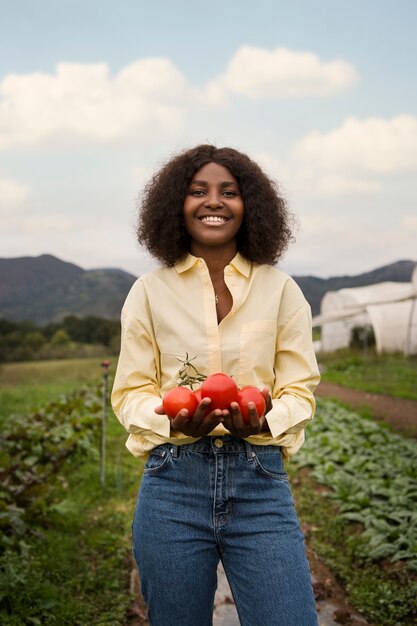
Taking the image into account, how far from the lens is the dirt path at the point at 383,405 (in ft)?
29.5

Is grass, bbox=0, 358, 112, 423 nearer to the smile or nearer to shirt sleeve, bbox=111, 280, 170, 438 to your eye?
shirt sleeve, bbox=111, 280, 170, 438

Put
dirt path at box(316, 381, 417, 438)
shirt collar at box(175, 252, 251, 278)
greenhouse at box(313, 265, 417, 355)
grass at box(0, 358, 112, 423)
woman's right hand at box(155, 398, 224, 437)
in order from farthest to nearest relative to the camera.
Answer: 1. greenhouse at box(313, 265, 417, 355)
2. grass at box(0, 358, 112, 423)
3. dirt path at box(316, 381, 417, 438)
4. shirt collar at box(175, 252, 251, 278)
5. woman's right hand at box(155, 398, 224, 437)

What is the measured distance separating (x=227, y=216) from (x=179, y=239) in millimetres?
207

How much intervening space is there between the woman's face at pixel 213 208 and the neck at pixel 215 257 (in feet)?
0.04

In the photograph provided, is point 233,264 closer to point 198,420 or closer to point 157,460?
point 198,420

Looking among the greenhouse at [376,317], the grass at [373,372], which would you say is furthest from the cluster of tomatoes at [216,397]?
the greenhouse at [376,317]

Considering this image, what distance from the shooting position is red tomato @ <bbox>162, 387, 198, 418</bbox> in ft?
6.08

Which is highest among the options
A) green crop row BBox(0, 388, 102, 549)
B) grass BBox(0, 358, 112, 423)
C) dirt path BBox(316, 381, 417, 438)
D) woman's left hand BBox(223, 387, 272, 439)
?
woman's left hand BBox(223, 387, 272, 439)

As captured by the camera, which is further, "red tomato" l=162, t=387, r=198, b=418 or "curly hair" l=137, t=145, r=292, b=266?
"curly hair" l=137, t=145, r=292, b=266

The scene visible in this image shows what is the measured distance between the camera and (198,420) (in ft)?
6.05

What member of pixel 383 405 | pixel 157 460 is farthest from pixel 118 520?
pixel 383 405

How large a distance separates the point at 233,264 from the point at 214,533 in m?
0.90

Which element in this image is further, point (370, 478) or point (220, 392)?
point (370, 478)

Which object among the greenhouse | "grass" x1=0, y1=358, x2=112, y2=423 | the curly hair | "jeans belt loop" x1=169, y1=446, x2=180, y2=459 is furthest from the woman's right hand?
the greenhouse
